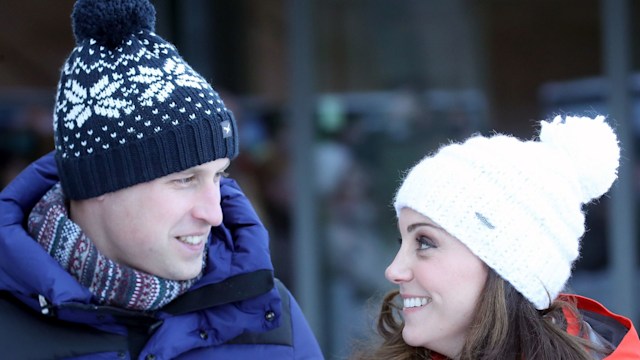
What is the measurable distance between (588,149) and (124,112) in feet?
3.42

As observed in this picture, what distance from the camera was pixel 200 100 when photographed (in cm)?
213

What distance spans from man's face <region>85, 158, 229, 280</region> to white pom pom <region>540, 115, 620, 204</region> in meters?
0.80

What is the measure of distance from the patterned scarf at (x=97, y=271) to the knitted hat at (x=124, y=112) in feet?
0.33

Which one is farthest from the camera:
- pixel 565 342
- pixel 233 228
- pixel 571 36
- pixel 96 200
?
pixel 571 36

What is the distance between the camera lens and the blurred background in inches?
201

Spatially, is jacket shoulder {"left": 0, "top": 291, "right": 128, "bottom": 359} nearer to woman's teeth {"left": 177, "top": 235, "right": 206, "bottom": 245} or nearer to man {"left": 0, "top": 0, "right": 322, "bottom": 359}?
man {"left": 0, "top": 0, "right": 322, "bottom": 359}

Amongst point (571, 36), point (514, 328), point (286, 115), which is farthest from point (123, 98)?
point (571, 36)

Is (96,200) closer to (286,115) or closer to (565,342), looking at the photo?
(565,342)

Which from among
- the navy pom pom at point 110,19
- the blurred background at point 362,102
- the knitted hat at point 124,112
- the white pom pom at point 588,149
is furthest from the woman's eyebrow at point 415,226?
the blurred background at point 362,102

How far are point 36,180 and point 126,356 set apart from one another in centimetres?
51

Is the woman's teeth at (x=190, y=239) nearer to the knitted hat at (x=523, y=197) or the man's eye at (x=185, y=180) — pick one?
the man's eye at (x=185, y=180)

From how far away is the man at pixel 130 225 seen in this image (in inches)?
78.8

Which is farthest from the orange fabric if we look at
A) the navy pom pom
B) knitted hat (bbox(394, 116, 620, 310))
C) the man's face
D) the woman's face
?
the navy pom pom

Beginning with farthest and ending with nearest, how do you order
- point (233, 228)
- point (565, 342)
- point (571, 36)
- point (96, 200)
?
point (571, 36)
point (233, 228)
point (96, 200)
point (565, 342)
